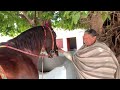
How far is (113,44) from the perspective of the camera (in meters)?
6.02

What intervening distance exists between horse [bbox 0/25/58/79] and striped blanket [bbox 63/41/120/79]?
0.47m

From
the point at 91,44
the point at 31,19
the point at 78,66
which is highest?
the point at 31,19

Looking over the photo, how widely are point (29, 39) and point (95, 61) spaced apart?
110 centimetres

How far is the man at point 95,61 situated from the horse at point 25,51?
0.47 m

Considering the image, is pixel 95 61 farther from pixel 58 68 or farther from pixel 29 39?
pixel 58 68

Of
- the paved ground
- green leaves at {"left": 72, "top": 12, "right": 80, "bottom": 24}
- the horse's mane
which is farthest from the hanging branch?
green leaves at {"left": 72, "top": 12, "right": 80, "bottom": 24}

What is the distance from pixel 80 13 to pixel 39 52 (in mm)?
828

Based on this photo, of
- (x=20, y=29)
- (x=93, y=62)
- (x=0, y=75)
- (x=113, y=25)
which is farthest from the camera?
(x=20, y=29)

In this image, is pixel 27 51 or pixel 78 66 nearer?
pixel 27 51

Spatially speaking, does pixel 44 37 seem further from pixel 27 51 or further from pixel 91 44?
pixel 91 44

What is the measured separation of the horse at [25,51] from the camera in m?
3.72

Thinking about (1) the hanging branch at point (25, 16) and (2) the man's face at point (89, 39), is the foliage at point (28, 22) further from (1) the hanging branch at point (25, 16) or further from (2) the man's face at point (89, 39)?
(2) the man's face at point (89, 39)

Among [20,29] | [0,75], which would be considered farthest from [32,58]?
[20,29]

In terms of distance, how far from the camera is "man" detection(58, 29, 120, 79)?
4.62 meters
